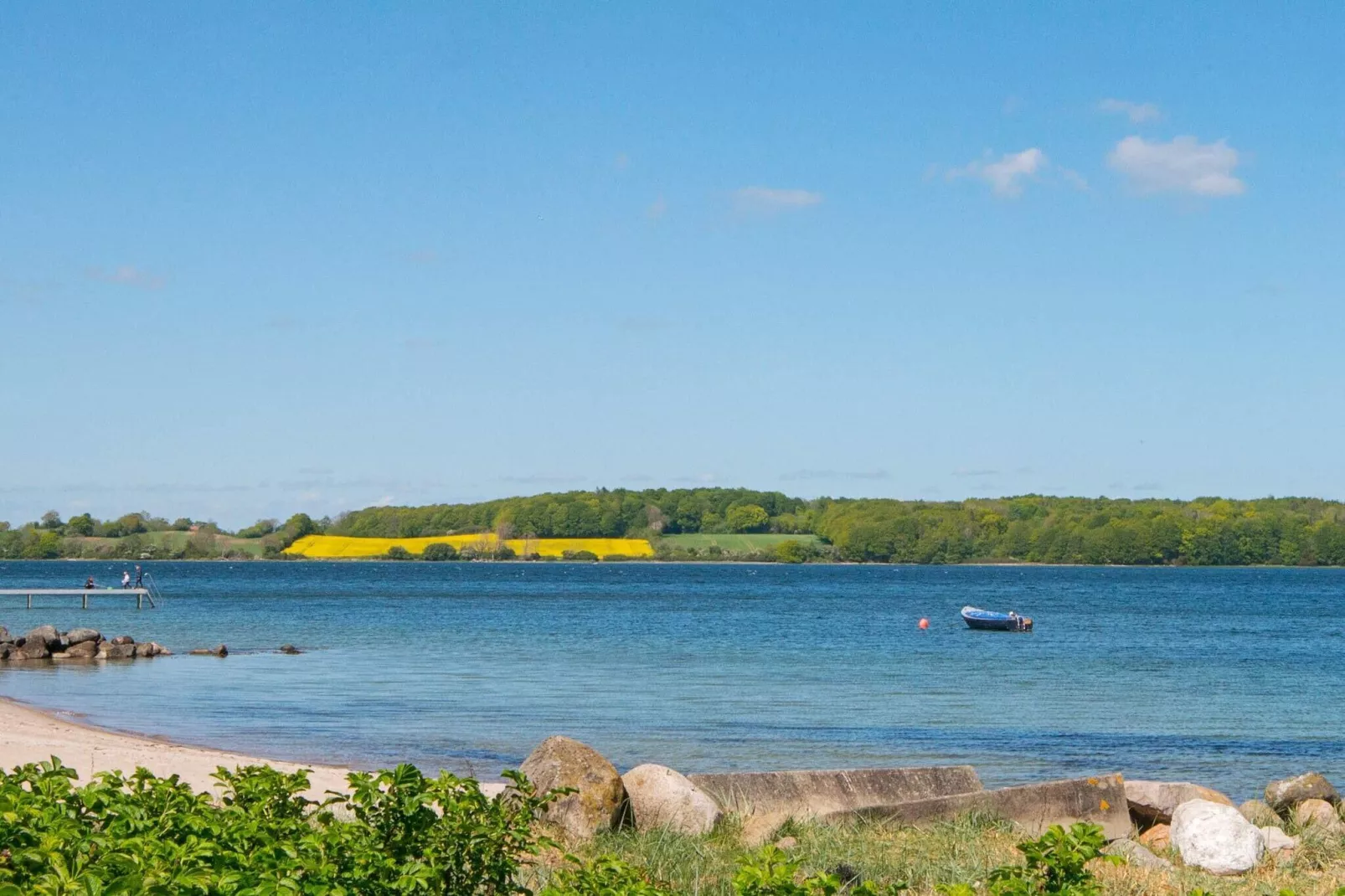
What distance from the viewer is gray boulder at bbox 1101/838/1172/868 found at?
11.2m

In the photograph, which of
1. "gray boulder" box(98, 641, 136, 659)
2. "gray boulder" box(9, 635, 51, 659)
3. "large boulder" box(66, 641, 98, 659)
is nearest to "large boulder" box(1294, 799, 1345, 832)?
"gray boulder" box(98, 641, 136, 659)

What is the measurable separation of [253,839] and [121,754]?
586 inches

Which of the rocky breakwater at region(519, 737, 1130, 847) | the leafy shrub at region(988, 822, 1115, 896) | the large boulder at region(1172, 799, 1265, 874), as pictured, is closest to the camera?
the leafy shrub at region(988, 822, 1115, 896)

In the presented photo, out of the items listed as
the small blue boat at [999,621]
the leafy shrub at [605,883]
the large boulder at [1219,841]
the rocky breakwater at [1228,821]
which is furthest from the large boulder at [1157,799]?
the small blue boat at [999,621]

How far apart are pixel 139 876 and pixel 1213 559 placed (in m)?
201

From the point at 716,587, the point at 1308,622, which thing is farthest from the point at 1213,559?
the point at 1308,622

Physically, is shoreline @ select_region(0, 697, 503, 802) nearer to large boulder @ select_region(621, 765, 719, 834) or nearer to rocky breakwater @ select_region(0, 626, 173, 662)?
large boulder @ select_region(621, 765, 719, 834)

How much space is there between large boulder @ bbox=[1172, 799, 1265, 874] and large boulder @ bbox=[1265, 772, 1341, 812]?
9.90 ft

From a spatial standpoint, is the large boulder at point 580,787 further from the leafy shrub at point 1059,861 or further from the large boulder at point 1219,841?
the leafy shrub at point 1059,861

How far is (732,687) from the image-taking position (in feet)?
115

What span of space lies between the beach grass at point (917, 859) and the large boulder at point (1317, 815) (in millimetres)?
1126

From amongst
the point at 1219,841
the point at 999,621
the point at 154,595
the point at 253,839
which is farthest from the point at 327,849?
the point at 154,595

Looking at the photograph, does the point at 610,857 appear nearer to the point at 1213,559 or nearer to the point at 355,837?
the point at 355,837

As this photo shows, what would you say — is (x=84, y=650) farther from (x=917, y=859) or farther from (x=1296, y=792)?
(x=917, y=859)
